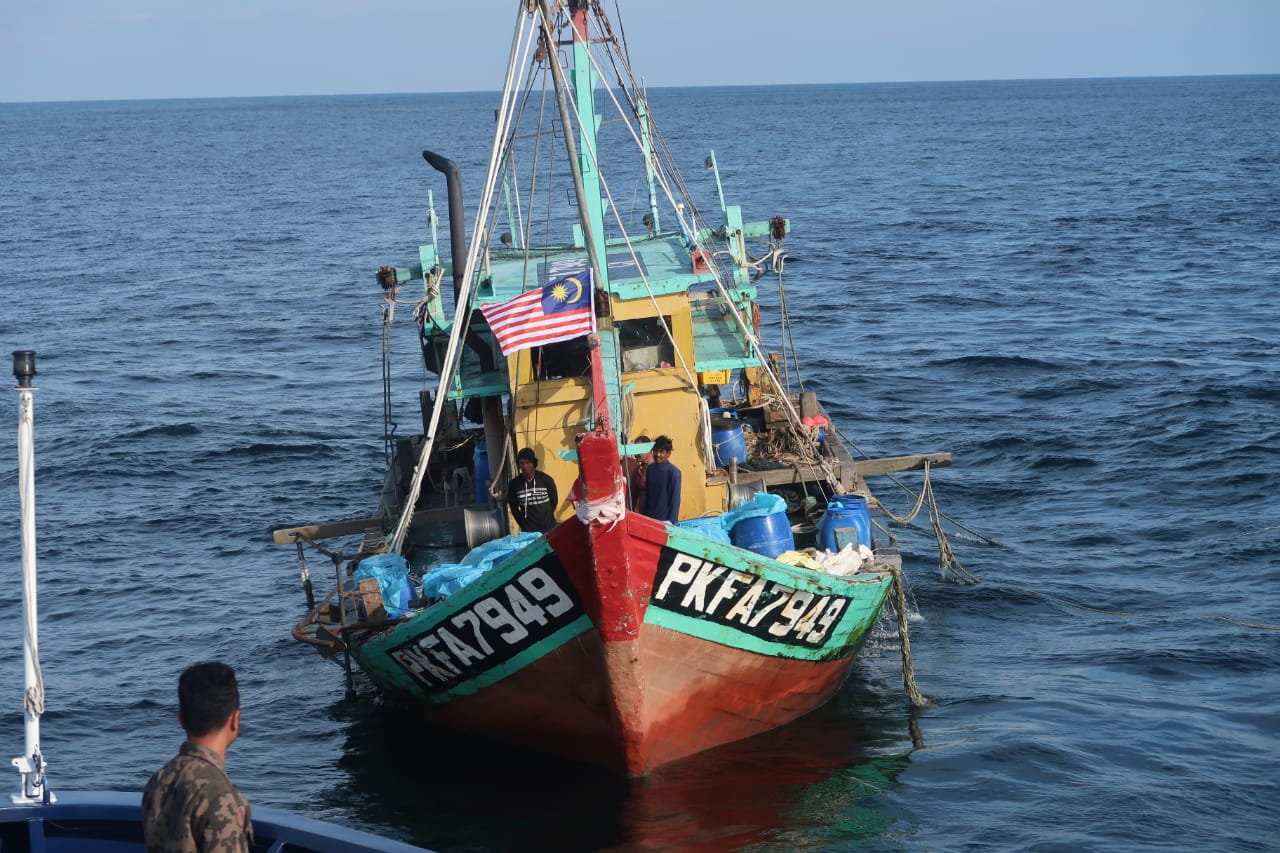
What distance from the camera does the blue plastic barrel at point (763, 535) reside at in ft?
44.3

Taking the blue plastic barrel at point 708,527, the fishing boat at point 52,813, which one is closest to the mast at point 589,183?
the blue plastic barrel at point 708,527

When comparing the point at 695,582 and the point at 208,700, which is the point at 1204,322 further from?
the point at 208,700

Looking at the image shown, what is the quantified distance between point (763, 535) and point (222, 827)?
8.22 meters

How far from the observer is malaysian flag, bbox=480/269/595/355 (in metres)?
12.9

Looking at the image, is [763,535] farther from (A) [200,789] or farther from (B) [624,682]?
(A) [200,789]

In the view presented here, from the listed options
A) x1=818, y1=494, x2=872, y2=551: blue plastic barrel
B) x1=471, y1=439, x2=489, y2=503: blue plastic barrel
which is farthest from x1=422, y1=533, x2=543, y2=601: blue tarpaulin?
x1=818, y1=494, x2=872, y2=551: blue plastic barrel

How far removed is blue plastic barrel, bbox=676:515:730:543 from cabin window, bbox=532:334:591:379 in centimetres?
200

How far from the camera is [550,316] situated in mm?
13094

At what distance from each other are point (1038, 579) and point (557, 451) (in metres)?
7.26

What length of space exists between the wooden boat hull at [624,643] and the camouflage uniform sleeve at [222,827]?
5.26 metres

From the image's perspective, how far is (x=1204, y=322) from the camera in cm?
3484

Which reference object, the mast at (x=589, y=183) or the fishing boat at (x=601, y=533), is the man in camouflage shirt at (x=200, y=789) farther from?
the mast at (x=589, y=183)

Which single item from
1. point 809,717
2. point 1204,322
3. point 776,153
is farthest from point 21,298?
point 776,153

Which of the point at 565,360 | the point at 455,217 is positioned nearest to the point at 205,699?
the point at 565,360
